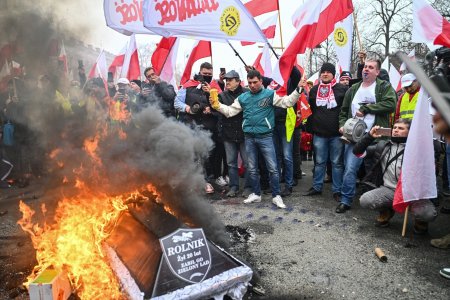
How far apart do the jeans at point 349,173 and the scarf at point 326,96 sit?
0.90 meters

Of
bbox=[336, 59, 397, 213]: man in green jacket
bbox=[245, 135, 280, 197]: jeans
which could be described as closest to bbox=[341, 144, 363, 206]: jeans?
bbox=[336, 59, 397, 213]: man in green jacket

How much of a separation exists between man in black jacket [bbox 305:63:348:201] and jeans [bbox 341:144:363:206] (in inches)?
16.1

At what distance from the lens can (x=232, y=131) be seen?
701cm

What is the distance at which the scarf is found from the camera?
641cm

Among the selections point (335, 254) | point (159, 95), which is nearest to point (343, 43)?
point (159, 95)

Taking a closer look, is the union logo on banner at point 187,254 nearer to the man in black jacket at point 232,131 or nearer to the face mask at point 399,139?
the face mask at point 399,139

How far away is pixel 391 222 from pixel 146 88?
562 cm

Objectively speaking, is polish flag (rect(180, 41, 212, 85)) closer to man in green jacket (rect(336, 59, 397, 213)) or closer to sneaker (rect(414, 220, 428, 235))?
man in green jacket (rect(336, 59, 397, 213))

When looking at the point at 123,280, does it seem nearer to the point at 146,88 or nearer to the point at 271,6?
the point at 146,88

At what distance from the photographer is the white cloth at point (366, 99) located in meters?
5.68

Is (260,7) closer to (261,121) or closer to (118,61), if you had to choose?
(261,121)

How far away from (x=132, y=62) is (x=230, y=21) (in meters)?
4.48

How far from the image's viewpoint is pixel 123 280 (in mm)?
2926

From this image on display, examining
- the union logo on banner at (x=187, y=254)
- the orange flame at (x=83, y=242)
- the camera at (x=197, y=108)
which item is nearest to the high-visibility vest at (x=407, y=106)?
Result: the camera at (x=197, y=108)
